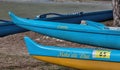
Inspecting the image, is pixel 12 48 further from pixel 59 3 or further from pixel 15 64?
pixel 59 3

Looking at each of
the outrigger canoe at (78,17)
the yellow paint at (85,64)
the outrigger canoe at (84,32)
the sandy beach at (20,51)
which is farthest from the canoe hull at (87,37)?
the yellow paint at (85,64)

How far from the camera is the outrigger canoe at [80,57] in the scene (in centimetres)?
545

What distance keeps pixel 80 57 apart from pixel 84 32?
2089mm

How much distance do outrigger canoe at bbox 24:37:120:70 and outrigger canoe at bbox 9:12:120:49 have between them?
171cm

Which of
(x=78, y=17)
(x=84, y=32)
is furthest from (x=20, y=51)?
(x=78, y=17)

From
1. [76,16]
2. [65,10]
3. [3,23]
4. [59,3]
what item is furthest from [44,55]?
[59,3]

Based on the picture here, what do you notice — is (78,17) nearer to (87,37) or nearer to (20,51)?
(87,37)

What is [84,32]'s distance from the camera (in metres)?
7.65

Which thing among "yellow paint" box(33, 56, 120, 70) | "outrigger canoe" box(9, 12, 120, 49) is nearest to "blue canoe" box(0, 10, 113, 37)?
"outrigger canoe" box(9, 12, 120, 49)

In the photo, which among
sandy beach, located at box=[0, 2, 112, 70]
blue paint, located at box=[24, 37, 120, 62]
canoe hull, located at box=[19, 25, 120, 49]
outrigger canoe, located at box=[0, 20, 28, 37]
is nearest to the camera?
blue paint, located at box=[24, 37, 120, 62]

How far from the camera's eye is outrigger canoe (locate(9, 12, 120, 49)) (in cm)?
739

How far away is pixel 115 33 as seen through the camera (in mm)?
7230

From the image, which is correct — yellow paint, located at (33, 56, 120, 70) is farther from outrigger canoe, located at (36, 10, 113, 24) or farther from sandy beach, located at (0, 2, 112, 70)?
outrigger canoe, located at (36, 10, 113, 24)

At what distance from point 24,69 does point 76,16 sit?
13.9 feet
